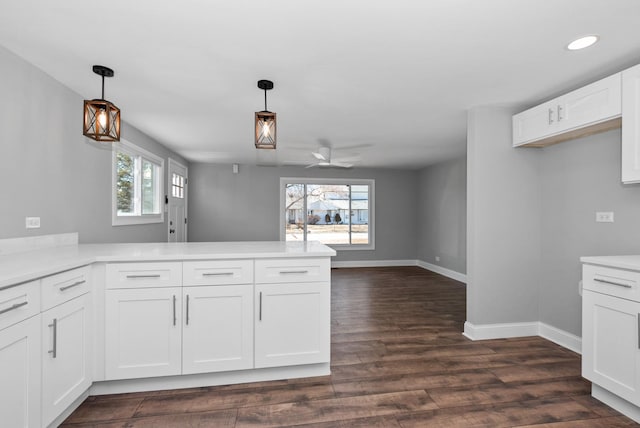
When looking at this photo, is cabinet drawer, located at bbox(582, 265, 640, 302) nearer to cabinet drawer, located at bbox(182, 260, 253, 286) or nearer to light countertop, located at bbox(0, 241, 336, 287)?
light countertop, located at bbox(0, 241, 336, 287)

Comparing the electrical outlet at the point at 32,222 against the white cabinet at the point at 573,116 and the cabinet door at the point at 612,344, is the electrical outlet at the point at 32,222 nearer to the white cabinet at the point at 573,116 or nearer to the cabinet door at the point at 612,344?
the cabinet door at the point at 612,344

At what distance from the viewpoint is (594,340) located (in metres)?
2.03

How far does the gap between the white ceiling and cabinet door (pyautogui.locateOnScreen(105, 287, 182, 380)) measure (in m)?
1.65

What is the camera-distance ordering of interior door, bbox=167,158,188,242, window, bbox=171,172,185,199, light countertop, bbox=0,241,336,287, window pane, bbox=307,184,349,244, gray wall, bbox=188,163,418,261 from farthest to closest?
window pane, bbox=307,184,349,244
gray wall, bbox=188,163,418,261
window, bbox=171,172,185,199
interior door, bbox=167,158,188,242
light countertop, bbox=0,241,336,287

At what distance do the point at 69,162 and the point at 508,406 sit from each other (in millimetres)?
3868

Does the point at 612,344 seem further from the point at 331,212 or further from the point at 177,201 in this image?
the point at 177,201

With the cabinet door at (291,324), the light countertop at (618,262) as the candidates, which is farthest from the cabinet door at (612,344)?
the cabinet door at (291,324)

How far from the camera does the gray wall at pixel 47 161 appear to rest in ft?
6.91

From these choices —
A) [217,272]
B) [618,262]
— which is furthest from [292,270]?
[618,262]

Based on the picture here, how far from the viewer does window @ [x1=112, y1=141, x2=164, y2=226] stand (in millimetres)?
3525

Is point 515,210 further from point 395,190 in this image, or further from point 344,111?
point 395,190

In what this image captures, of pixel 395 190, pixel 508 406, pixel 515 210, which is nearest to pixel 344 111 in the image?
pixel 515 210

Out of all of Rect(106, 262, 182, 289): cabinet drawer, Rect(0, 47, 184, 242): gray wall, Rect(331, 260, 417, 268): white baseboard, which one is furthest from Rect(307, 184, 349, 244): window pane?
Rect(106, 262, 182, 289): cabinet drawer

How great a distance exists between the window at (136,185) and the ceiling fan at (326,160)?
2.47 meters
